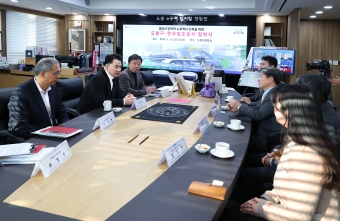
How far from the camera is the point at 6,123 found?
2.50 meters

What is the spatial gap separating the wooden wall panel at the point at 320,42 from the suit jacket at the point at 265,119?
19.2 feet

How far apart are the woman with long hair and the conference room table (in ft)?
0.82

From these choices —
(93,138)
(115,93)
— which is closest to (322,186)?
(93,138)

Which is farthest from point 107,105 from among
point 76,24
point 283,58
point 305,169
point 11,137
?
point 76,24

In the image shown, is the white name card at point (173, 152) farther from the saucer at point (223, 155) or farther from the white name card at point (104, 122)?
the white name card at point (104, 122)

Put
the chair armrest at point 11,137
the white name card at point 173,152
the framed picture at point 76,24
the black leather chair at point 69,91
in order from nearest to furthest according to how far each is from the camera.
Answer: the white name card at point 173,152 → the chair armrest at point 11,137 → the black leather chair at point 69,91 → the framed picture at point 76,24

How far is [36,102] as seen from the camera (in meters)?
2.48

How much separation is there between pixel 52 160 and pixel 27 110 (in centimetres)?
112

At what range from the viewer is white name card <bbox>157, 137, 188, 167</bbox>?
1516 millimetres

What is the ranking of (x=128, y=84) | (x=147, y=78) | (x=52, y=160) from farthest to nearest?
(x=147, y=78) → (x=128, y=84) → (x=52, y=160)

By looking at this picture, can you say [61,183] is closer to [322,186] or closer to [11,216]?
[11,216]

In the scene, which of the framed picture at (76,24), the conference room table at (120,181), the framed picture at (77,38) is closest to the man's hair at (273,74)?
the conference room table at (120,181)

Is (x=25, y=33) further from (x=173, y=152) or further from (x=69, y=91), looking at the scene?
(x=173, y=152)

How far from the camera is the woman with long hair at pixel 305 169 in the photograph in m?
1.08
